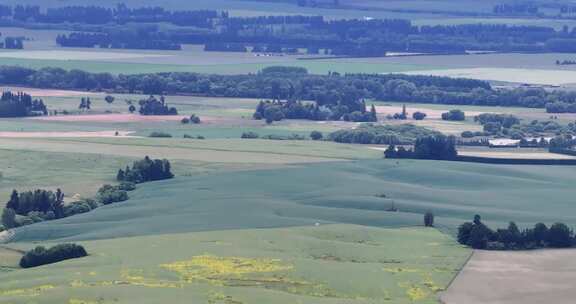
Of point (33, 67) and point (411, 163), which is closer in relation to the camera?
point (411, 163)

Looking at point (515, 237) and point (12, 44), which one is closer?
point (515, 237)

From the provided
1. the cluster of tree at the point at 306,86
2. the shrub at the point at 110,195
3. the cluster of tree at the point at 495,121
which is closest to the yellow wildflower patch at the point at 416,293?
the shrub at the point at 110,195

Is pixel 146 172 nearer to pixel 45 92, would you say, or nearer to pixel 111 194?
pixel 111 194

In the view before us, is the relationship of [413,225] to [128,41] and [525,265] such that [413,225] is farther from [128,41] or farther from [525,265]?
[128,41]

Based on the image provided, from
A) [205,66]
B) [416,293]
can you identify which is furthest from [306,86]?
[416,293]

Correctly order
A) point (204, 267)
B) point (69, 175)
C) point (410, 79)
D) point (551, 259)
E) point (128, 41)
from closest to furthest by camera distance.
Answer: point (204, 267) → point (551, 259) → point (69, 175) → point (410, 79) → point (128, 41)

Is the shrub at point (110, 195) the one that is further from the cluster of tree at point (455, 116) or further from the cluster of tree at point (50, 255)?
the cluster of tree at point (455, 116)

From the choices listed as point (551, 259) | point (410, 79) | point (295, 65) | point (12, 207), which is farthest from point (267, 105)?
point (551, 259)
